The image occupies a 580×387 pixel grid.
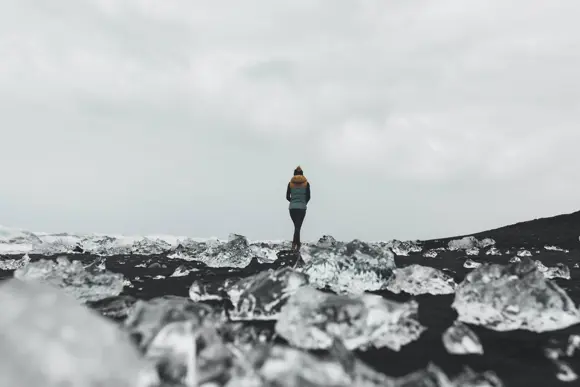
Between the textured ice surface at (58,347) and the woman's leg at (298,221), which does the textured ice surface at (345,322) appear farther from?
the woman's leg at (298,221)

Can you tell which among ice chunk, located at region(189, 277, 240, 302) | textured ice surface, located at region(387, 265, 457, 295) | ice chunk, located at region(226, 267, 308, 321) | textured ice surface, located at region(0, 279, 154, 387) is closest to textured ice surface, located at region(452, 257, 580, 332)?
textured ice surface, located at region(387, 265, 457, 295)

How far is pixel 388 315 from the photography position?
162cm

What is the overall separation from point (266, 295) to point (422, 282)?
1142 mm

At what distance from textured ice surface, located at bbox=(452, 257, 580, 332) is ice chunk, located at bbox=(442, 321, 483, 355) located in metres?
0.33

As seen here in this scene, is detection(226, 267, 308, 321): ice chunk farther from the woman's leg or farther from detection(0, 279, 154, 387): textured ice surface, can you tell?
the woman's leg

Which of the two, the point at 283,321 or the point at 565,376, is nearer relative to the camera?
the point at 565,376

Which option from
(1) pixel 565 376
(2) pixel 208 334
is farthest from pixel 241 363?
(1) pixel 565 376

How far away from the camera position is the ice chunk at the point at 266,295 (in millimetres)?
1965

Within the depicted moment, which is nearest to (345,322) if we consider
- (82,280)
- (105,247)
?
(82,280)

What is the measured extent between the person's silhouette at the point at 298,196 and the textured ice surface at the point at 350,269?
4680 millimetres

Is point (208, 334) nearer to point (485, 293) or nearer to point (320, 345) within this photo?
point (320, 345)

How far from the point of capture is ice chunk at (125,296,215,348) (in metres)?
1.39

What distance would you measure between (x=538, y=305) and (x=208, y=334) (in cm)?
140

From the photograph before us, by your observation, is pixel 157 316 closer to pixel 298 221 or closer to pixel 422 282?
pixel 422 282
